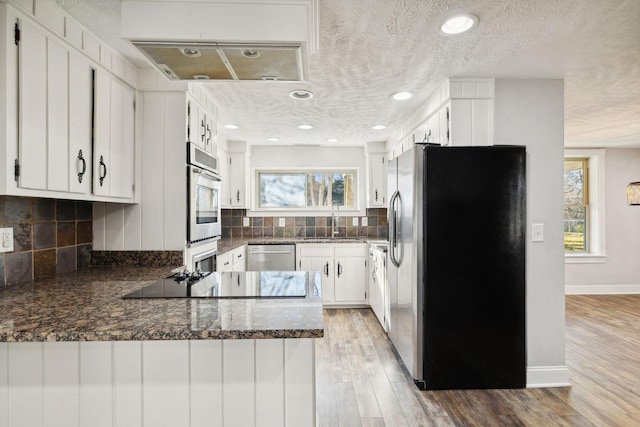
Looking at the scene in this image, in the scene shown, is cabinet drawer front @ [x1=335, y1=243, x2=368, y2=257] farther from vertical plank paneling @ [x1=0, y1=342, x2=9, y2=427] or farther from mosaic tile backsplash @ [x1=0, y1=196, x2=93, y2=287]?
vertical plank paneling @ [x1=0, y1=342, x2=9, y2=427]

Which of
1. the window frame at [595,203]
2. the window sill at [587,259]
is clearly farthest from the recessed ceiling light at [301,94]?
the window sill at [587,259]

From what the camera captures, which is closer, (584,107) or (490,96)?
(490,96)

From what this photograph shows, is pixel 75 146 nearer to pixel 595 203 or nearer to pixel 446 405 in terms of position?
pixel 446 405

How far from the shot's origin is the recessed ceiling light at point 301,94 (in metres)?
2.71

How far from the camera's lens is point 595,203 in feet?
17.0

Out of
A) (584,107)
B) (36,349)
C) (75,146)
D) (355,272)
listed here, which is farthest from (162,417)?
(584,107)

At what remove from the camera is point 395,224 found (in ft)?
9.41

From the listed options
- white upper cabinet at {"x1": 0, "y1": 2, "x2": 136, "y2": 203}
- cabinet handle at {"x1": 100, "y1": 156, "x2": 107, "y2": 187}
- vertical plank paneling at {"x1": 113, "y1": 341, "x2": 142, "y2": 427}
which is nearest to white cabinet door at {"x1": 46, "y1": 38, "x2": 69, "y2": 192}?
white upper cabinet at {"x1": 0, "y1": 2, "x2": 136, "y2": 203}

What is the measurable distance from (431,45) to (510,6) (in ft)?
1.44

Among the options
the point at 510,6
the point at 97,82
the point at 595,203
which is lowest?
the point at 595,203

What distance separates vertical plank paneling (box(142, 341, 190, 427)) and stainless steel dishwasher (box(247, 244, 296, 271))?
Result: 10.5 feet

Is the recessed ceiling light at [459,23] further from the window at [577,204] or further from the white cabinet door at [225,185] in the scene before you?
the window at [577,204]

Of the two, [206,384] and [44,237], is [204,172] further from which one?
[206,384]

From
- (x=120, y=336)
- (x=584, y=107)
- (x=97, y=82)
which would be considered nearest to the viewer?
(x=120, y=336)
